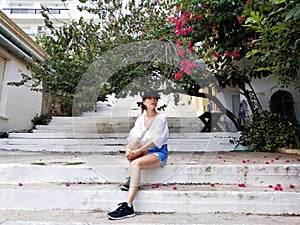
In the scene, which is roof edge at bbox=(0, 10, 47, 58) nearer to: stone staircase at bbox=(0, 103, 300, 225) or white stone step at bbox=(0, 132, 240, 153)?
white stone step at bbox=(0, 132, 240, 153)

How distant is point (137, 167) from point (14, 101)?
4009mm

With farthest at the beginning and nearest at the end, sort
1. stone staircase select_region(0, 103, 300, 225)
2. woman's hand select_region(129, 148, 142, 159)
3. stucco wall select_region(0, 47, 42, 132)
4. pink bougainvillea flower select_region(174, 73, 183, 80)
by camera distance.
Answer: stucco wall select_region(0, 47, 42, 132)
pink bougainvillea flower select_region(174, 73, 183, 80)
woman's hand select_region(129, 148, 142, 159)
stone staircase select_region(0, 103, 300, 225)

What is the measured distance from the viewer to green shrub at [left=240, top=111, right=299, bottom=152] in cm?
319

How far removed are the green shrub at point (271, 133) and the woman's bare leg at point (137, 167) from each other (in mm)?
2208

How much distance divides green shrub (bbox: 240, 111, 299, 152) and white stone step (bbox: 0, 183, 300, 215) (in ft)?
5.57

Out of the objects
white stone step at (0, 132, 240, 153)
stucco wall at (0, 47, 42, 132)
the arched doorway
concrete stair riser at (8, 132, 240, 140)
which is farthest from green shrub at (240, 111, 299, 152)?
stucco wall at (0, 47, 42, 132)

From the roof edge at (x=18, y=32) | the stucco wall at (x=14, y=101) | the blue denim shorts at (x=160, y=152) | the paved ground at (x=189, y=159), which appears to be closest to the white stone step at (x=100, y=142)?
the stucco wall at (x=14, y=101)

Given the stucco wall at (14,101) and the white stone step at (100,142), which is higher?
the stucco wall at (14,101)

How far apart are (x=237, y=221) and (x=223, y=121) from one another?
10.4 feet

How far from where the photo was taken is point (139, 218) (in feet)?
5.02

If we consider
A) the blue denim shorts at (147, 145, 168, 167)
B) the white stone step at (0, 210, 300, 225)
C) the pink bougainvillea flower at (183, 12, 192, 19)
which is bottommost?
the white stone step at (0, 210, 300, 225)

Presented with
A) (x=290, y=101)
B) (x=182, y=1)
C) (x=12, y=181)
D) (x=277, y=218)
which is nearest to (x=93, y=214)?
(x=12, y=181)

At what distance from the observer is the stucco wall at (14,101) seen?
14.1ft

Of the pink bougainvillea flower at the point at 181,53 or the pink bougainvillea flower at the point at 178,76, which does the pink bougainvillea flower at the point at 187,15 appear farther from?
the pink bougainvillea flower at the point at 178,76
